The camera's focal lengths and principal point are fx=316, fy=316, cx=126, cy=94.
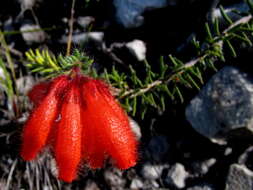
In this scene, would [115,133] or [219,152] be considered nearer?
[115,133]

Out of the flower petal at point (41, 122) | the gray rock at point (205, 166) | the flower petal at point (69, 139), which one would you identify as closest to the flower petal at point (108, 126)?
the flower petal at point (69, 139)

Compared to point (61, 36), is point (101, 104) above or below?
below

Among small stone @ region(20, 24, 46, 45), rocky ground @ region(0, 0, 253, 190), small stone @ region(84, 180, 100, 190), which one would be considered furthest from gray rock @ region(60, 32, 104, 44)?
small stone @ region(84, 180, 100, 190)

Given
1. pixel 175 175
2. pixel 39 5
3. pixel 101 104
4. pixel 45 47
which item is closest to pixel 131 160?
pixel 101 104

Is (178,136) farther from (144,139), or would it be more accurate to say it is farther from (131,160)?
(131,160)

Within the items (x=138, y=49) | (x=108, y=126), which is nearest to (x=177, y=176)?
(x=138, y=49)

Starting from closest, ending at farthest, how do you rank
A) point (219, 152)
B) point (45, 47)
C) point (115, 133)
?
point (115, 133) < point (219, 152) < point (45, 47)
